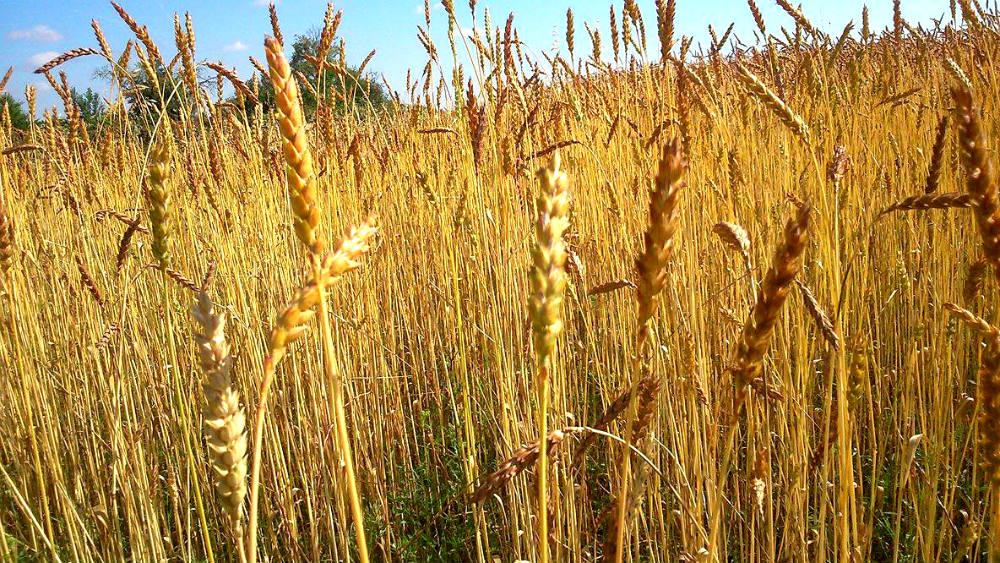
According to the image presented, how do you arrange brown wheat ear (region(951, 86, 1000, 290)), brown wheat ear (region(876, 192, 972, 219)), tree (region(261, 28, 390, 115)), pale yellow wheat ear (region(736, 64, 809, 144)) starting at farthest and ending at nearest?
tree (region(261, 28, 390, 115)) → pale yellow wheat ear (region(736, 64, 809, 144)) → brown wheat ear (region(876, 192, 972, 219)) → brown wheat ear (region(951, 86, 1000, 290))

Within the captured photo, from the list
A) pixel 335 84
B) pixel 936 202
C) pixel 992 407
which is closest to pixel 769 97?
pixel 936 202

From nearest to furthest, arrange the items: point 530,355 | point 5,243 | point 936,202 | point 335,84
→ point 936,202 < point 5,243 < point 530,355 < point 335,84

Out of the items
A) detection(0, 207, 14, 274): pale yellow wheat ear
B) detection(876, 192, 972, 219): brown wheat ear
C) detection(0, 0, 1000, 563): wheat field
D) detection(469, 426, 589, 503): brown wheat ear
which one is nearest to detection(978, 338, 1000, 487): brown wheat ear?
detection(0, 0, 1000, 563): wheat field

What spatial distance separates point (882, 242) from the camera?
2.21 m

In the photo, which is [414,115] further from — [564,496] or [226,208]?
[564,496]

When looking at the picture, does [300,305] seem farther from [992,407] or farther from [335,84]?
[335,84]

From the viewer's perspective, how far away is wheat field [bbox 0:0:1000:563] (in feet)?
2.10

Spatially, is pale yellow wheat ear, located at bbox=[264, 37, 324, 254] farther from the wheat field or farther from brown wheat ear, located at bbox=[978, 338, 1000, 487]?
brown wheat ear, located at bbox=[978, 338, 1000, 487]

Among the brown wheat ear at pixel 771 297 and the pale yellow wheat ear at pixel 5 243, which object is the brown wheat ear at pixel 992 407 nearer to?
the brown wheat ear at pixel 771 297

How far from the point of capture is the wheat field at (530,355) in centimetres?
64

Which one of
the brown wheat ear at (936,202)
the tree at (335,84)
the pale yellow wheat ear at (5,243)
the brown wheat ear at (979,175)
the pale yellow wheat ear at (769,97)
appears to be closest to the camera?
the brown wheat ear at (979,175)

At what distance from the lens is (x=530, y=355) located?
4.77 feet

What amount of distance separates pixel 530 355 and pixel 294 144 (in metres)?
1.03

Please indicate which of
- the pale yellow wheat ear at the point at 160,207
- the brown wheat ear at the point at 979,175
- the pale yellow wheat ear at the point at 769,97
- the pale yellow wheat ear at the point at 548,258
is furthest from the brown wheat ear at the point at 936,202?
the pale yellow wheat ear at the point at 160,207
